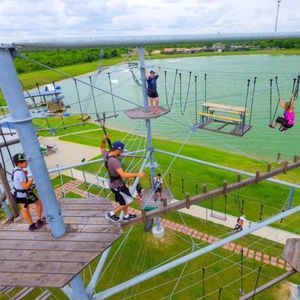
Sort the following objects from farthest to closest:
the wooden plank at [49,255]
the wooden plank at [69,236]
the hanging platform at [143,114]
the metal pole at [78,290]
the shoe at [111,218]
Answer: the hanging platform at [143,114], the shoe at [111,218], the metal pole at [78,290], the wooden plank at [69,236], the wooden plank at [49,255]

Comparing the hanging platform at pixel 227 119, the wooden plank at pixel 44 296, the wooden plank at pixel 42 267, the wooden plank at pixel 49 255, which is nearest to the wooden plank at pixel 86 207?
the wooden plank at pixel 49 255

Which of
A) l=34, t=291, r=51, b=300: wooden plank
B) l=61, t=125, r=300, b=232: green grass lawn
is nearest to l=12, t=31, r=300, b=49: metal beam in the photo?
l=61, t=125, r=300, b=232: green grass lawn

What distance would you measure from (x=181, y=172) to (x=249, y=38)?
10.8m

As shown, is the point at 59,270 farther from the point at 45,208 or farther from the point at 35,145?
the point at 35,145

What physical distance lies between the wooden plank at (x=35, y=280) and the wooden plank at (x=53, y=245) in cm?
34

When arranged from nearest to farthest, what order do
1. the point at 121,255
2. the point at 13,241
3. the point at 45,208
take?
the point at 45,208, the point at 13,241, the point at 121,255

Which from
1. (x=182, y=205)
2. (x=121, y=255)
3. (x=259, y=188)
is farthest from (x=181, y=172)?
(x=182, y=205)

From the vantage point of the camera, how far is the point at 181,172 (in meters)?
14.2

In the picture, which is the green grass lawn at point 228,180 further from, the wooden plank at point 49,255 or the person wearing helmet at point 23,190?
the wooden plank at point 49,255

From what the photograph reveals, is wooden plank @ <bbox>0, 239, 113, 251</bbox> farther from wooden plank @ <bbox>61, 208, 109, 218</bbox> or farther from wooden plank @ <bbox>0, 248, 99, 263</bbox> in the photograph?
wooden plank @ <bbox>61, 208, 109, 218</bbox>

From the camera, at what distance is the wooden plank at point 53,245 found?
318 centimetres

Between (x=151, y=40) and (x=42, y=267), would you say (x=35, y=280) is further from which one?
(x=151, y=40)

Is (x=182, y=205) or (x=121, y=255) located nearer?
(x=182, y=205)

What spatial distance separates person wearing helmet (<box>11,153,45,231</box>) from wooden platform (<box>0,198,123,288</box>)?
154mm
